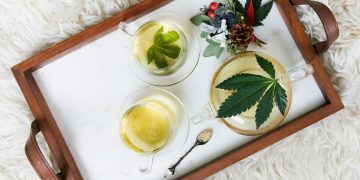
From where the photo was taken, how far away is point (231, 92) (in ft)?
2.76

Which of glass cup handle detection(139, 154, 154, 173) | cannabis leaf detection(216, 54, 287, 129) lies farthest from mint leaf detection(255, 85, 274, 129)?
glass cup handle detection(139, 154, 154, 173)

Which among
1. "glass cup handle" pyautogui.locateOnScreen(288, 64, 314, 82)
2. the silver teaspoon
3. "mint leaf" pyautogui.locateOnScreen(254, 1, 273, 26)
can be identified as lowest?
the silver teaspoon

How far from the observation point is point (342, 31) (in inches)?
34.9

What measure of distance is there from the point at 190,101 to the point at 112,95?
0.14 m

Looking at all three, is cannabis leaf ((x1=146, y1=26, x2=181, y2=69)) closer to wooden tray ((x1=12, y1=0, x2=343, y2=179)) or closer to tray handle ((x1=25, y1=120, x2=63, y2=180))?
wooden tray ((x1=12, y1=0, x2=343, y2=179))

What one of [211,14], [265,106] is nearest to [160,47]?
[211,14]

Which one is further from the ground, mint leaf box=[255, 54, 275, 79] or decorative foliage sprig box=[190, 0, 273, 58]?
decorative foliage sprig box=[190, 0, 273, 58]

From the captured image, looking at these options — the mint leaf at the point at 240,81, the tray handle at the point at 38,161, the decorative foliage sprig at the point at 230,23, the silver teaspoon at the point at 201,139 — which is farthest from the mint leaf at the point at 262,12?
the tray handle at the point at 38,161

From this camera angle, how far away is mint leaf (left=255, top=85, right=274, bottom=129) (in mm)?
785

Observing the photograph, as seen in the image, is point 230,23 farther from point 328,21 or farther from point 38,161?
point 38,161

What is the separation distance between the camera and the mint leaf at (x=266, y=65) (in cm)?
79

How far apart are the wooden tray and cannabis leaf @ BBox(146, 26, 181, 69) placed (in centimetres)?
5

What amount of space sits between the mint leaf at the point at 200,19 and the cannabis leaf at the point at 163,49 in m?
0.04

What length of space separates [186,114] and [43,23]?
0.33 meters
